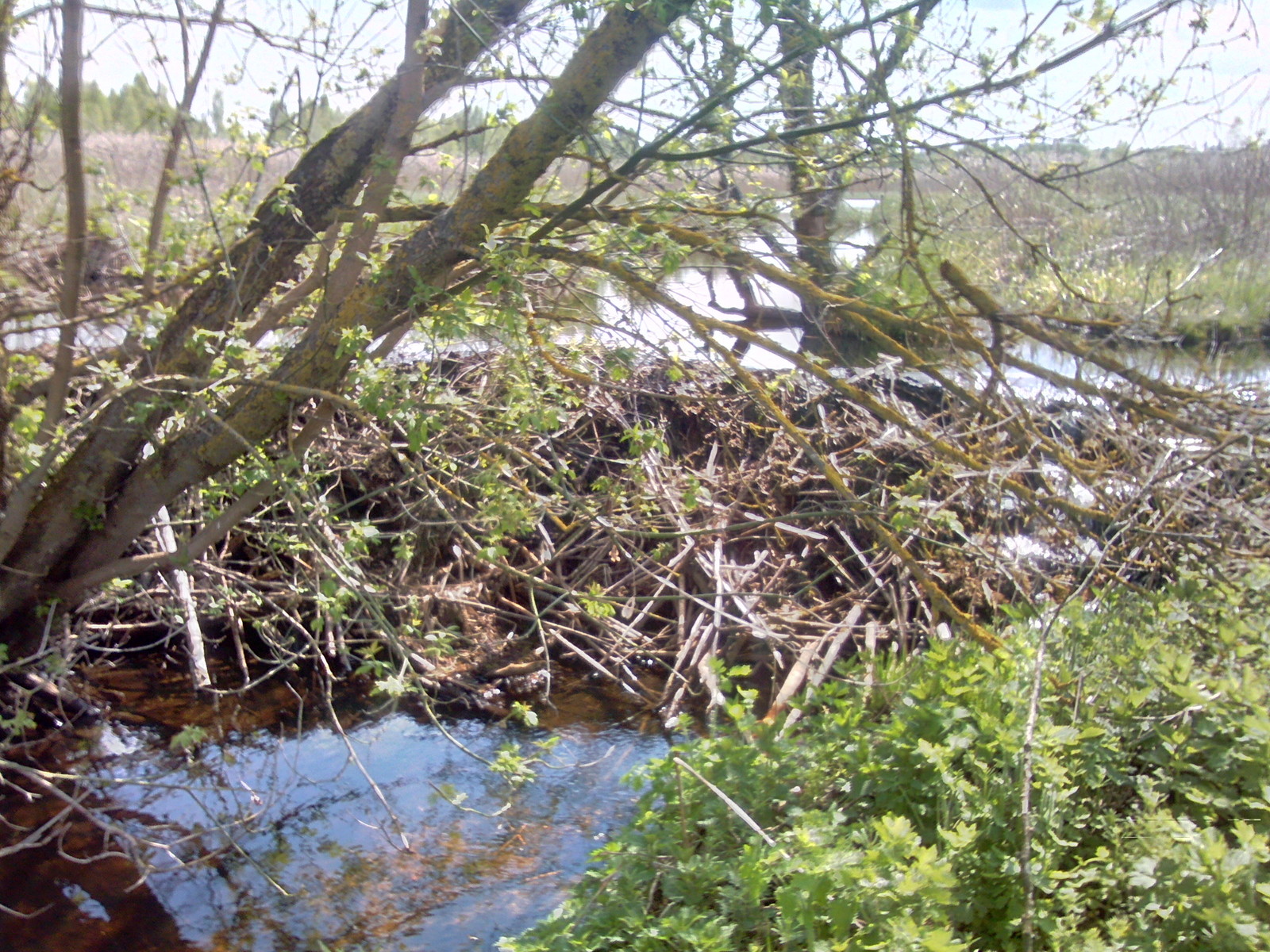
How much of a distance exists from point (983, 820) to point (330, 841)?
9.49ft

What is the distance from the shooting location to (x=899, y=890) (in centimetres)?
261

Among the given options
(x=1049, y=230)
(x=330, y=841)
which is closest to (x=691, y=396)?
(x=1049, y=230)

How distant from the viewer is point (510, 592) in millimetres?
6977

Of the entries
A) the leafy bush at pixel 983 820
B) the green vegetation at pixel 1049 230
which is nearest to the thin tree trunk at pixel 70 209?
the leafy bush at pixel 983 820

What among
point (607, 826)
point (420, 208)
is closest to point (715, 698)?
point (607, 826)

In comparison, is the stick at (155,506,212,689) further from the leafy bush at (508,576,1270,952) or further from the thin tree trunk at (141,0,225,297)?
the leafy bush at (508,576,1270,952)

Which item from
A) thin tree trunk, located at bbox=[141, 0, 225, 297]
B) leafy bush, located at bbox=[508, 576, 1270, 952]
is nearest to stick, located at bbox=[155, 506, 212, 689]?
thin tree trunk, located at bbox=[141, 0, 225, 297]

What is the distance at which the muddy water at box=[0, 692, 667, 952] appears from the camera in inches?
156

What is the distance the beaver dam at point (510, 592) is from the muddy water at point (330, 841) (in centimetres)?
2

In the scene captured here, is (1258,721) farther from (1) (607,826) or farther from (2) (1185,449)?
(1) (607,826)

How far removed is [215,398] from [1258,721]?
155 inches

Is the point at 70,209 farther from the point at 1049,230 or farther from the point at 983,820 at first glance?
the point at 1049,230

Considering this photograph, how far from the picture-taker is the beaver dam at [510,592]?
157 inches

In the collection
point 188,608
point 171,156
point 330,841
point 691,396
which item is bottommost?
point 330,841
